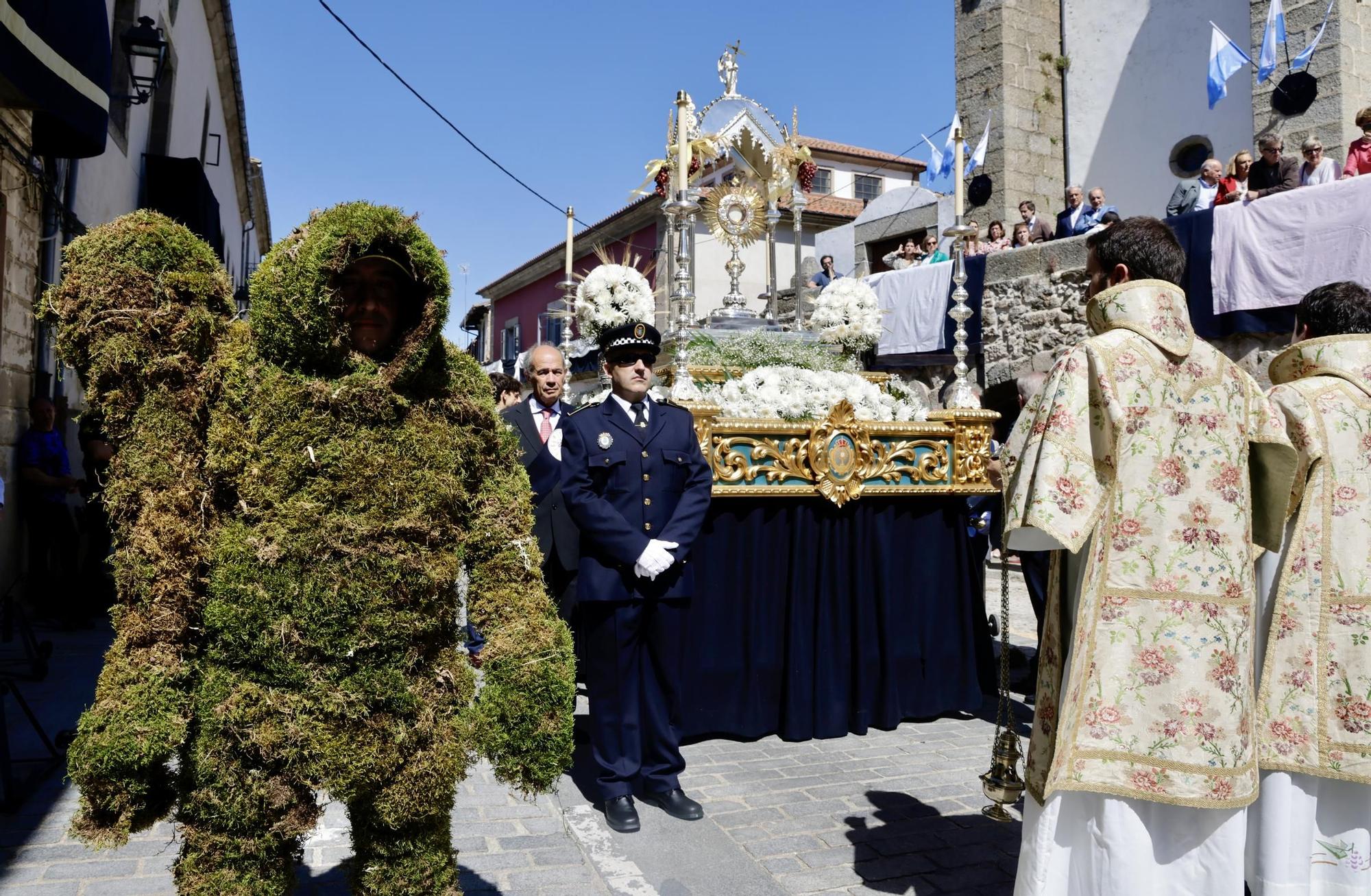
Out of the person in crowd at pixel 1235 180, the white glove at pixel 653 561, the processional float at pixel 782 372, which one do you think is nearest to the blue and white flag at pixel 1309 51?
the person in crowd at pixel 1235 180

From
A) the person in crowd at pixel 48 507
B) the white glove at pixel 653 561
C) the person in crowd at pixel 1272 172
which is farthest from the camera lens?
the person in crowd at pixel 1272 172

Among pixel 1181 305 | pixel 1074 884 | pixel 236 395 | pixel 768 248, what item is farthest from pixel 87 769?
pixel 768 248

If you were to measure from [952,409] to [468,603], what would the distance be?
3750mm

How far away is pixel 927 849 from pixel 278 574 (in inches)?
104

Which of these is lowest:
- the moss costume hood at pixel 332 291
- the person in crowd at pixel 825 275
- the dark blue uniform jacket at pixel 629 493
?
the dark blue uniform jacket at pixel 629 493

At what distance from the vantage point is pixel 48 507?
314 inches

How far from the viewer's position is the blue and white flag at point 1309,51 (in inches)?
441

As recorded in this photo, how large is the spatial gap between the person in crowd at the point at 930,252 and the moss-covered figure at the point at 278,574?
11.3 meters

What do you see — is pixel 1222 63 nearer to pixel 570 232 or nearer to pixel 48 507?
pixel 570 232

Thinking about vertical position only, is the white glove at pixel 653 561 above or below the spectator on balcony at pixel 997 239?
below

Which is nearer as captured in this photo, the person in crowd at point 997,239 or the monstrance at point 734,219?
the monstrance at point 734,219

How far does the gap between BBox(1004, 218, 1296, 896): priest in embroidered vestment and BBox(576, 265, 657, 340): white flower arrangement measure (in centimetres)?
315

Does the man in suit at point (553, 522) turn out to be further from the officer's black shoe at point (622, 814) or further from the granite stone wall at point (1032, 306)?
the granite stone wall at point (1032, 306)

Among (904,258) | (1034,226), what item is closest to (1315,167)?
(1034,226)
